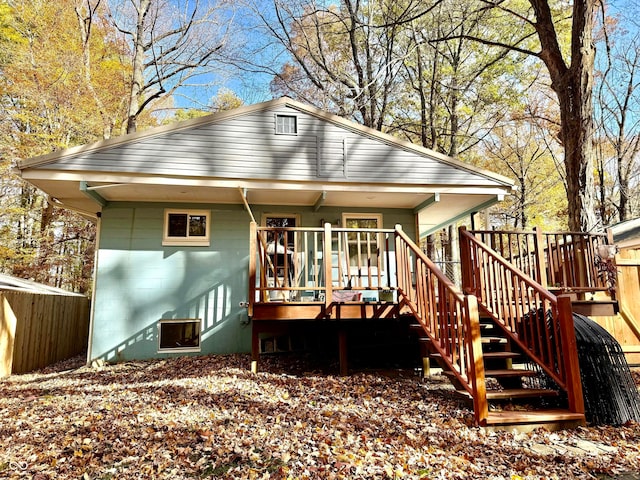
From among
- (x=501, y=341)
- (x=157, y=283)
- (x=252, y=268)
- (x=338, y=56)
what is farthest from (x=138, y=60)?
(x=501, y=341)

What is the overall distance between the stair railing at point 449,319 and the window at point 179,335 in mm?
4432

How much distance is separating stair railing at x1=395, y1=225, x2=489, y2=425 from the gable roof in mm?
2757

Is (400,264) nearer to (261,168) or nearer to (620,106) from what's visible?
(261,168)

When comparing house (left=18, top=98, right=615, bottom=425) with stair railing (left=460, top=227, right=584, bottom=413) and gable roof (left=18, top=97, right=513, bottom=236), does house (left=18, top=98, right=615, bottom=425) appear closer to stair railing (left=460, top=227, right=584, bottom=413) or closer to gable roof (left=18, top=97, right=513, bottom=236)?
gable roof (left=18, top=97, right=513, bottom=236)

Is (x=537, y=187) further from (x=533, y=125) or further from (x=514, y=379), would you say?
(x=514, y=379)

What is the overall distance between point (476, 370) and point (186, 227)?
648 cm

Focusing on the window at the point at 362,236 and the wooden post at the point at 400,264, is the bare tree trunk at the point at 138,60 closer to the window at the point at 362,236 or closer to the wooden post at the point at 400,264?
the window at the point at 362,236

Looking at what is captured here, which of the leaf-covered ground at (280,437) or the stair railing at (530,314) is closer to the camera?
the leaf-covered ground at (280,437)

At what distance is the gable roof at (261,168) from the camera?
24.8ft

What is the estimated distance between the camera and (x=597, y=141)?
57.2 ft

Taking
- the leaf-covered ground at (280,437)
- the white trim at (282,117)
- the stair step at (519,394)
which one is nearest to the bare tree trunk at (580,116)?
the stair step at (519,394)

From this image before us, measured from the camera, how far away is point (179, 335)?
27.4 feet

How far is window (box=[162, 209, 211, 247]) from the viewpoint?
848 centimetres

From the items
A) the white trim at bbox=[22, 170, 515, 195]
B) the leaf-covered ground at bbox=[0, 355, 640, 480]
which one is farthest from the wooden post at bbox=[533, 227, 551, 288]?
the leaf-covered ground at bbox=[0, 355, 640, 480]
